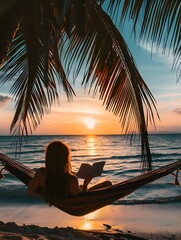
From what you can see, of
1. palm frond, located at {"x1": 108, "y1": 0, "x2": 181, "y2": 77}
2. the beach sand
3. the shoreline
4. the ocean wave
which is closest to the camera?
palm frond, located at {"x1": 108, "y1": 0, "x2": 181, "y2": 77}

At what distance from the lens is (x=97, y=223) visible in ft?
17.6

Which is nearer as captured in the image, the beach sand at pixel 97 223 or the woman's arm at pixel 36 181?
the woman's arm at pixel 36 181

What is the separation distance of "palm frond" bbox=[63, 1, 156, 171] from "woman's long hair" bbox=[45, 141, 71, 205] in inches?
21.1

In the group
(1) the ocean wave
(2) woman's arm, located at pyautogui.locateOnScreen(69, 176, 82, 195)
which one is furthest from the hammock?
(1) the ocean wave

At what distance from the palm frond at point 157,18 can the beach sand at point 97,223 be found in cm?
239

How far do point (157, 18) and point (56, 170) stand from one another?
Answer: 4.21ft

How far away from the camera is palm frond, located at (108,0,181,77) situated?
2.22m

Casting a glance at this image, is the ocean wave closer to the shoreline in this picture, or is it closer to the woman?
the shoreline

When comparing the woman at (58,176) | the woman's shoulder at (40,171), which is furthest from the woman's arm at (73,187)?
the woman's shoulder at (40,171)

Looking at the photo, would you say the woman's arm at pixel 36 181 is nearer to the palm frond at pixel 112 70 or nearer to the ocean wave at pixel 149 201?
the palm frond at pixel 112 70

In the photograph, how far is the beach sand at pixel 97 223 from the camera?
167 inches

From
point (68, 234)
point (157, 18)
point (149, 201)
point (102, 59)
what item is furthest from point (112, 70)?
point (149, 201)

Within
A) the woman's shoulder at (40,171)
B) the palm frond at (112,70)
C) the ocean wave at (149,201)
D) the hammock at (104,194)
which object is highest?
the palm frond at (112,70)

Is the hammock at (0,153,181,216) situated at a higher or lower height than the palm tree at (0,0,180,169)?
lower
